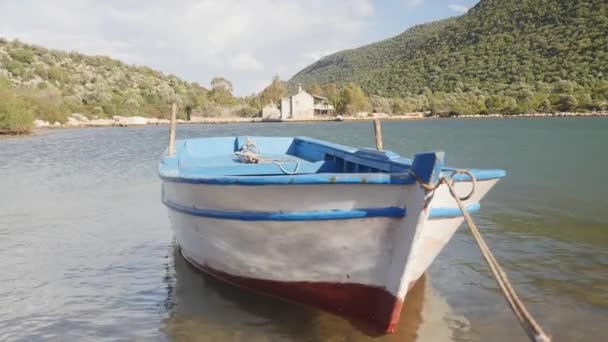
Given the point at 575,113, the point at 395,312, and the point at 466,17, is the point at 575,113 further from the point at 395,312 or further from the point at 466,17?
the point at 395,312

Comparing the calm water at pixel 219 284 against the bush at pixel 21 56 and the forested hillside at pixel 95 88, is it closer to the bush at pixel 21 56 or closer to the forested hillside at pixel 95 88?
the forested hillside at pixel 95 88

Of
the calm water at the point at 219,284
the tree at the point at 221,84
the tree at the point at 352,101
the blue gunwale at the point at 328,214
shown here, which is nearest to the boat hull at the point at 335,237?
the blue gunwale at the point at 328,214

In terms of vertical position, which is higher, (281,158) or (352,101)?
(352,101)

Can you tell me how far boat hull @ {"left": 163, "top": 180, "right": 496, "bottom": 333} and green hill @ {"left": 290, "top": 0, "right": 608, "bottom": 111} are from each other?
98139 millimetres

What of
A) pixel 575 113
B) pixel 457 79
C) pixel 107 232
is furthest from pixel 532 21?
pixel 107 232

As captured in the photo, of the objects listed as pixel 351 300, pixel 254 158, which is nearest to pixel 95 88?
pixel 254 158

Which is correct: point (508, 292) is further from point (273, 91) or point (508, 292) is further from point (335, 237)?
point (273, 91)

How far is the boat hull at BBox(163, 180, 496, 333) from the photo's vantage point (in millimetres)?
4492

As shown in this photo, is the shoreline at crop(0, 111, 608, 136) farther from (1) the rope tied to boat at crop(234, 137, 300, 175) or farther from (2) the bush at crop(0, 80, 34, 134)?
(1) the rope tied to boat at crop(234, 137, 300, 175)

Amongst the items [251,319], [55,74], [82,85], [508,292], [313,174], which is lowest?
[251,319]

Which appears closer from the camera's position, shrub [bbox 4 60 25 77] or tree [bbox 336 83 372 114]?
shrub [bbox 4 60 25 77]

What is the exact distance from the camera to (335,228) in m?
4.69

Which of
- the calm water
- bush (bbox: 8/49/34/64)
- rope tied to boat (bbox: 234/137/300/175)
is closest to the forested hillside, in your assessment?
bush (bbox: 8/49/34/64)

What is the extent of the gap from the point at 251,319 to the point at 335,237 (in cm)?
161
